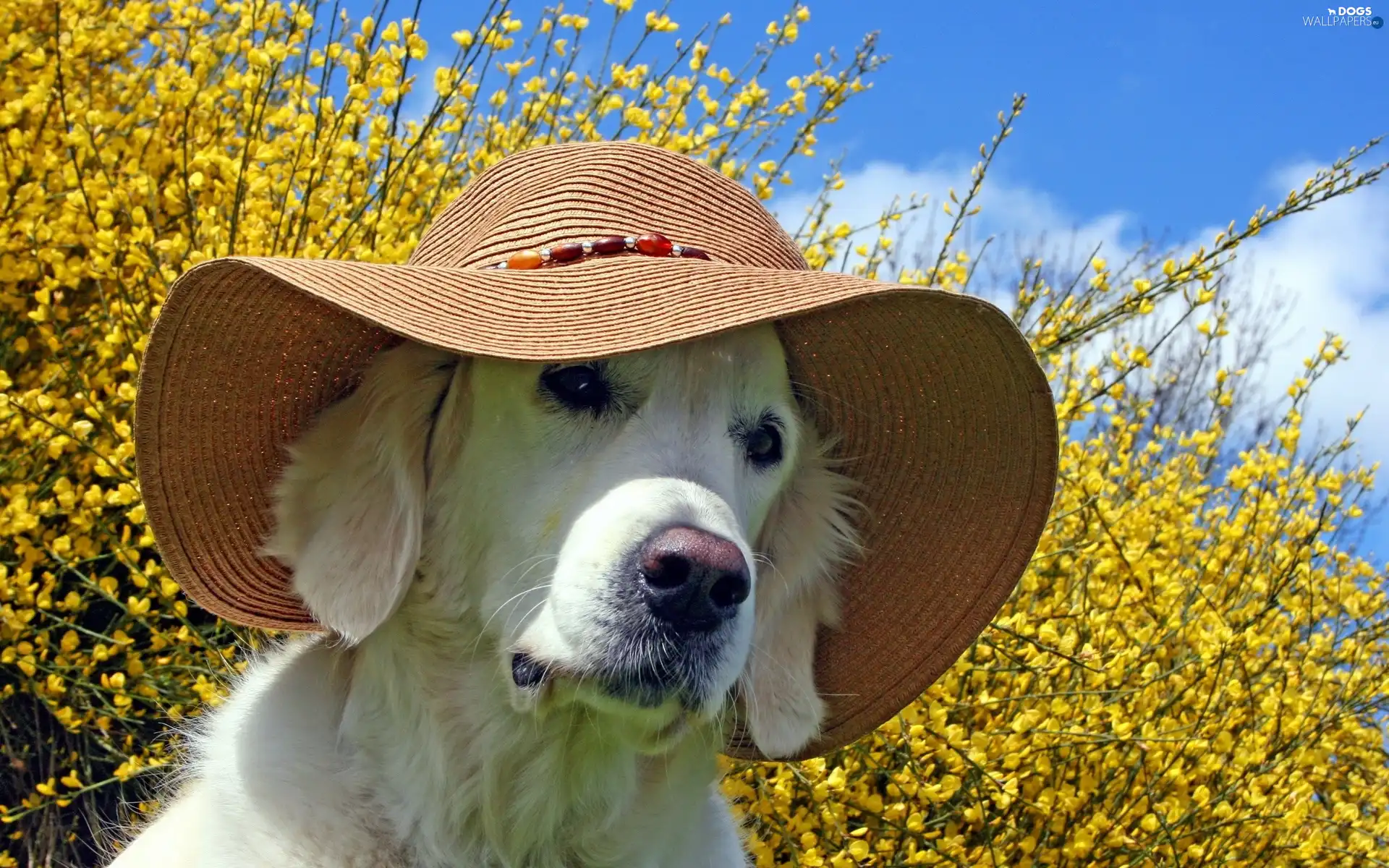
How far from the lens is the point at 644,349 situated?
143cm

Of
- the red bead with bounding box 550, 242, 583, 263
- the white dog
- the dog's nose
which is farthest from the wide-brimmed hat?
the dog's nose

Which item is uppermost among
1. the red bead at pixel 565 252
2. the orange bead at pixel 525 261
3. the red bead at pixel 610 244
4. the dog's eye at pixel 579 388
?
the red bead at pixel 610 244

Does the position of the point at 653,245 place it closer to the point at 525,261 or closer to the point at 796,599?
the point at 525,261

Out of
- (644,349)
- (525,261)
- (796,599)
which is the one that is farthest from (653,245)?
(796,599)

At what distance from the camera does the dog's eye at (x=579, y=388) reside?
164cm

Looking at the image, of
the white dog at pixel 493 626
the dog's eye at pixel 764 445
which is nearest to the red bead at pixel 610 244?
the white dog at pixel 493 626

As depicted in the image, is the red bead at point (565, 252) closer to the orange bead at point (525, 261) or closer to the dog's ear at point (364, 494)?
the orange bead at point (525, 261)

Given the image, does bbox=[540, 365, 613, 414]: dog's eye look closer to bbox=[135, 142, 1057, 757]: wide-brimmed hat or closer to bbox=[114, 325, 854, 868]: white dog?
bbox=[114, 325, 854, 868]: white dog

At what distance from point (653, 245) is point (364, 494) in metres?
0.49

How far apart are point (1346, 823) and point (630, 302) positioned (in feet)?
9.04

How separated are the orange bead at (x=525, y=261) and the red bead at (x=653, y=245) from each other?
0.13 metres

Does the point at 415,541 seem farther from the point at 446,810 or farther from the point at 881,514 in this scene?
the point at 881,514

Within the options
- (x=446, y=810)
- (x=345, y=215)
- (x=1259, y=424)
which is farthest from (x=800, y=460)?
(x=1259, y=424)

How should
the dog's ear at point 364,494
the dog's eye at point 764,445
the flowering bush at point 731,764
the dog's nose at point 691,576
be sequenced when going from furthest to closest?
the flowering bush at point 731,764 < the dog's eye at point 764,445 < the dog's ear at point 364,494 < the dog's nose at point 691,576
